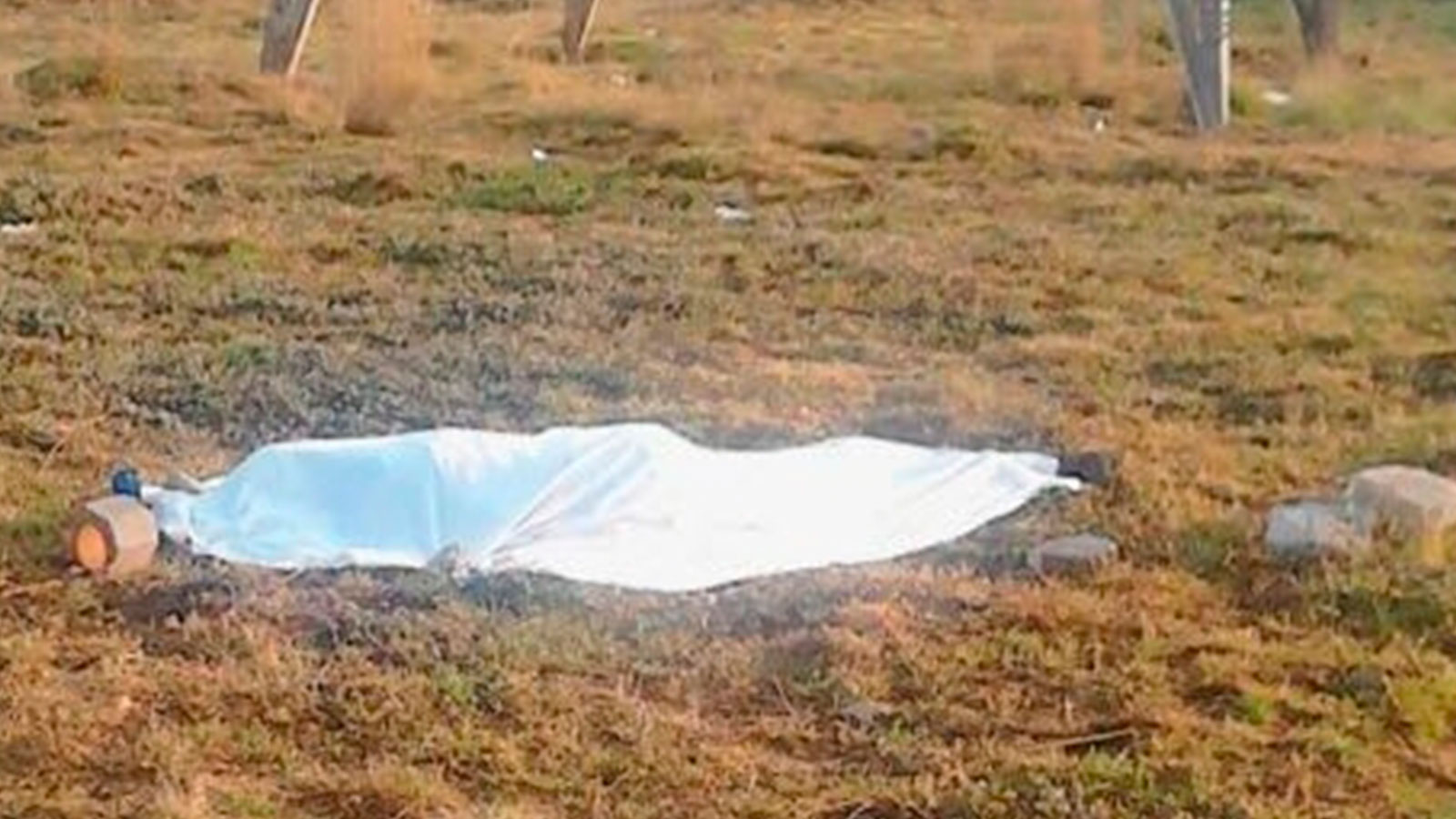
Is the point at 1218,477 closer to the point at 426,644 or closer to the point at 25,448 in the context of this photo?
the point at 426,644

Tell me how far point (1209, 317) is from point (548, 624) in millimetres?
3033

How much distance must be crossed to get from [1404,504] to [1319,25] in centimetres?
840

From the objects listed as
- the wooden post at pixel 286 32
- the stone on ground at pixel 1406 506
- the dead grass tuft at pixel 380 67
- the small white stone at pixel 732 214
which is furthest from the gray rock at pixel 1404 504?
the wooden post at pixel 286 32

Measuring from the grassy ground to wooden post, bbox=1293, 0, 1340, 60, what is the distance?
100 centimetres

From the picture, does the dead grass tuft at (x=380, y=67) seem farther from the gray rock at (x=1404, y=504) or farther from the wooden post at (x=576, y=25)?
the gray rock at (x=1404, y=504)


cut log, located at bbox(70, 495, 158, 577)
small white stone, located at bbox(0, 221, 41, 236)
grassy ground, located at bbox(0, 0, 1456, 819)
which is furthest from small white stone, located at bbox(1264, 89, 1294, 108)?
cut log, located at bbox(70, 495, 158, 577)

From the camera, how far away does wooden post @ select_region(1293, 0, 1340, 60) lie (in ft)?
40.7

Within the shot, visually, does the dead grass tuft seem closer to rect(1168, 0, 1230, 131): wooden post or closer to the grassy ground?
the grassy ground

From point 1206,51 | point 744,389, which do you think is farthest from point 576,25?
point 744,389

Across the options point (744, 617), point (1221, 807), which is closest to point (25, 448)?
point (744, 617)

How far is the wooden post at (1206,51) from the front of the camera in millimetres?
10336

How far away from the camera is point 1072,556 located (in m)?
4.47

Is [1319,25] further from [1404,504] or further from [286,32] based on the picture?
[1404,504]

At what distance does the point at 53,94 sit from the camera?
1008 centimetres
